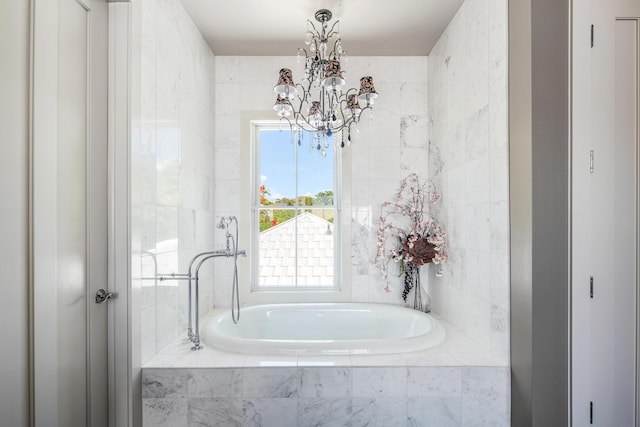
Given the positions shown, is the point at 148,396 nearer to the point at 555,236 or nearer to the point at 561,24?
the point at 555,236

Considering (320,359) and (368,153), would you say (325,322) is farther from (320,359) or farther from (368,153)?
(368,153)

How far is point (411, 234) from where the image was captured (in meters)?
2.69

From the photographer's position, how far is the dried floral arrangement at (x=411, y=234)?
2.59 meters

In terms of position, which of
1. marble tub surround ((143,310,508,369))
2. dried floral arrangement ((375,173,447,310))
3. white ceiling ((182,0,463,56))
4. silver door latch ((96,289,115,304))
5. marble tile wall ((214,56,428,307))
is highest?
white ceiling ((182,0,463,56))

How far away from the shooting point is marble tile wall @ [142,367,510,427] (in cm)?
170

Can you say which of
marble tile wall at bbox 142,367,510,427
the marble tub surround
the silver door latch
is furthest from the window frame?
the silver door latch

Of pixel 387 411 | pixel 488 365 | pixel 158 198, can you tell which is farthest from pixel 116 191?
pixel 488 365

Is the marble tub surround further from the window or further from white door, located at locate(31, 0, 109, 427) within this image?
the window

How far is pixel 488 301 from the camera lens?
195cm

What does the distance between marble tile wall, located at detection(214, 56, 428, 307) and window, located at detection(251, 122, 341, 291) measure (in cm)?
19

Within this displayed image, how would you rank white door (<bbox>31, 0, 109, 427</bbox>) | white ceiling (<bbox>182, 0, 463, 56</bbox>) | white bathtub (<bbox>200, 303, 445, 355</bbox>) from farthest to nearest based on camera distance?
white bathtub (<bbox>200, 303, 445, 355</bbox>) → white ceiling (<bbox>182, 0, 463, 56</bbox>) → white door (<bbox>31, 0, 109, 427</bbox>)

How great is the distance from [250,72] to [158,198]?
1.50m

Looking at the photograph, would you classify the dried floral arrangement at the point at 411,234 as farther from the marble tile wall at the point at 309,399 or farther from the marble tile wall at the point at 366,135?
the marble tile wall at the point at 309,399

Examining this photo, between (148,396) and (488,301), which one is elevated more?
(488,301)
